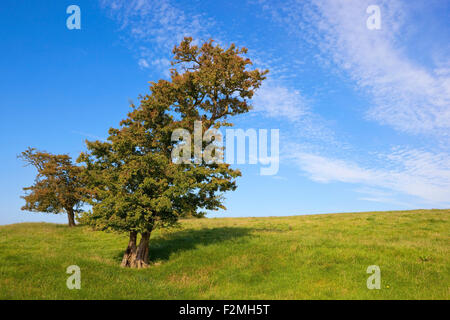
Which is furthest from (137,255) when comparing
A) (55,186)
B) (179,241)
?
(55,186)

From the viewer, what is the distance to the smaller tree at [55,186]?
138 ft

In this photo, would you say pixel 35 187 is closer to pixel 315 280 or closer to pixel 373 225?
pixel 315 280

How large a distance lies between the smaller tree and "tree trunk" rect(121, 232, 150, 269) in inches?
859

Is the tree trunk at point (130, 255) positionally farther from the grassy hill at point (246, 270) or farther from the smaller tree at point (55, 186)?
the smaller tree at point (55, 186)

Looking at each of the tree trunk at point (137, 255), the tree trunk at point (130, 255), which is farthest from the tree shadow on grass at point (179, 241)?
the tree trunk at point (130, 255)

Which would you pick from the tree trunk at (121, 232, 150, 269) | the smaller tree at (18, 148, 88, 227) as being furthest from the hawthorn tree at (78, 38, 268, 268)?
the smaller tree at (18, 148, 88, 227)

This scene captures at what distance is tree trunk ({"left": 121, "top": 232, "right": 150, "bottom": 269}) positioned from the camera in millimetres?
21703

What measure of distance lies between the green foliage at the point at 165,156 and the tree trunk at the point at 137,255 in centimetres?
119

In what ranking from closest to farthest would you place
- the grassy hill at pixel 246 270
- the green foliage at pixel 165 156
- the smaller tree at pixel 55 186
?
the grassy hill at pixel 246 270 → the green foliage at pixel 165 156 → the smaller tree at pixel 55 186

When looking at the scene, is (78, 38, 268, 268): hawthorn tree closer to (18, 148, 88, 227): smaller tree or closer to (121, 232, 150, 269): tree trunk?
(121, 232, 150, 269): tree trunk

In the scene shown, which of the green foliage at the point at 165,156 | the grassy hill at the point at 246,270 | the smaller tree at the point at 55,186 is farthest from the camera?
the smaller tree at the point at 55,186

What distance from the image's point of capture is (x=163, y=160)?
21438 mm

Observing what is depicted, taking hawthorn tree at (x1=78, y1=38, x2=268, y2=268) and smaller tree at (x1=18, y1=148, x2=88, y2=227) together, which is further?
smaller tree at (x1=18, y1=148, x2=88, y2=227)
